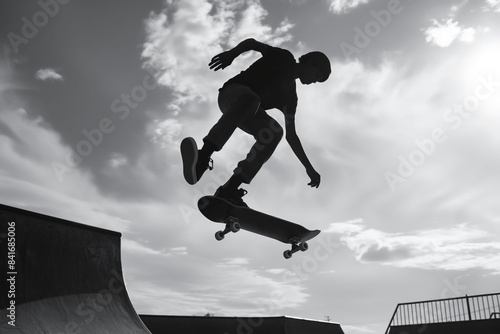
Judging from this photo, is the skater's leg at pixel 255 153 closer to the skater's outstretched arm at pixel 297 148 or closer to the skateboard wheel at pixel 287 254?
the skater's outstretched arm at pixel 297 148

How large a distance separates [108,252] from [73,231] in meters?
0.69

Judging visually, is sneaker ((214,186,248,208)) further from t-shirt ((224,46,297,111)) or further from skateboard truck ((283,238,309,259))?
t-shirt ((224,46,297,111))

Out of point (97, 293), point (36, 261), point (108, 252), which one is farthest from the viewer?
point (108, 252)

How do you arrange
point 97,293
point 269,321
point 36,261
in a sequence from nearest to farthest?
1. point 36,261
2. point 97,293
3. point 269,321

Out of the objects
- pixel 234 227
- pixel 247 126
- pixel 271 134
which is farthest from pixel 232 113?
pixel 234 227

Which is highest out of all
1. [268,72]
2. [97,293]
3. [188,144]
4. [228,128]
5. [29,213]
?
[268,72]

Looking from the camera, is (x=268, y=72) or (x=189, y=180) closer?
(x=189, y=180)

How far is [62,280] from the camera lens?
549cm

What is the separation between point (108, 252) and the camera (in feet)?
21.5

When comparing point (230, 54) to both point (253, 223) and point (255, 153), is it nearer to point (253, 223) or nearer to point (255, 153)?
point (255, 153)

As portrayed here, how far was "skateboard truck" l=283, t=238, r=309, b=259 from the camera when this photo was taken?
5675 millimetres

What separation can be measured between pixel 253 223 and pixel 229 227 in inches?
13.2

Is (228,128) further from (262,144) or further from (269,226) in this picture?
(269,226)

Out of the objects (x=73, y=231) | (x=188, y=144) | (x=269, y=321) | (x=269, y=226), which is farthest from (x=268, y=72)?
(x=269, y=321)
